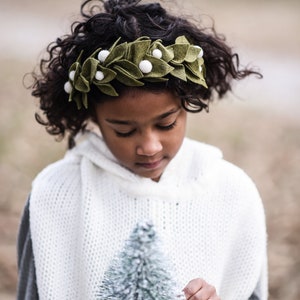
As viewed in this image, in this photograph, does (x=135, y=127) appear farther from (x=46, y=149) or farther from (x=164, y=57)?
(x=46, y=149)

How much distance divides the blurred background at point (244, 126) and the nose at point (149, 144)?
0.60 metres

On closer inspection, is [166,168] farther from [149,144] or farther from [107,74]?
[107,74]

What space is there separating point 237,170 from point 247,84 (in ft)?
13.8

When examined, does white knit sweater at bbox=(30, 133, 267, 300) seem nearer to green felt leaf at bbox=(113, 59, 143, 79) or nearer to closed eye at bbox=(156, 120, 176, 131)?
closed eye at bbox=(156, 120, 176, 131)

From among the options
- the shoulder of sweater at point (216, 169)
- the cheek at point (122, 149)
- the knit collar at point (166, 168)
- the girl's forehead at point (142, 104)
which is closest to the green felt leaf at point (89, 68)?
the girl's forehead at point (142, 104)

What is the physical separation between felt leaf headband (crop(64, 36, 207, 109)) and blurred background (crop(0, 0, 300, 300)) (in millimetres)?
399

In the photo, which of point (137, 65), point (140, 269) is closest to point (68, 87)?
point (137, 65)

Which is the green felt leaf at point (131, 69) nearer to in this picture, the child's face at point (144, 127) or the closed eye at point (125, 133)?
the child's face at point (144, 127)

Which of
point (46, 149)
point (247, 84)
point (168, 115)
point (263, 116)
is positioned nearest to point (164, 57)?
point (168, 115)

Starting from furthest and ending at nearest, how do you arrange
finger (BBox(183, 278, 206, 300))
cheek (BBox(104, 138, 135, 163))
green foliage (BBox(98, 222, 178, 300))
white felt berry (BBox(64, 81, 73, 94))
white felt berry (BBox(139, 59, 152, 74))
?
white felt berry (BBox(64, 81, 73, 94)), cheek (BBox(104, 138, 135, 163)), white felt berry (BBox(139, 59, 152, 74)), finger (BBox(183, 278, 206, 300)), green foliage (BBox(98, 222, 178, 300))

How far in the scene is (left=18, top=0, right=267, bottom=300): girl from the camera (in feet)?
7.74

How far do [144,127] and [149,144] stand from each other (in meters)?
0.05

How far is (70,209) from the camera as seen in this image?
2.65 meters

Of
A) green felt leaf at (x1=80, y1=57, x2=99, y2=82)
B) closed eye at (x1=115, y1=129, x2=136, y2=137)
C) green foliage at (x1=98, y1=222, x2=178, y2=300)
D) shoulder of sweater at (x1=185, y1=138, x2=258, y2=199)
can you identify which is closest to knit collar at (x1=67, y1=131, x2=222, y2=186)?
shoulder of sweater at (x1=185, y1=138, x2=258, y2=199)
